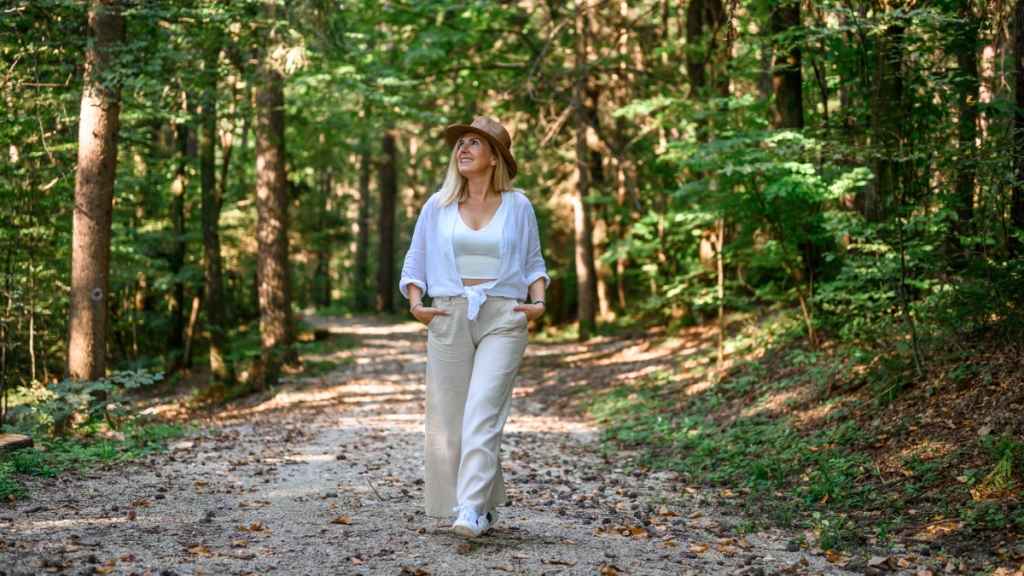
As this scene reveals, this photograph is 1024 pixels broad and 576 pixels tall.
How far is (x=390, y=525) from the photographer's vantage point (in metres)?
5.90

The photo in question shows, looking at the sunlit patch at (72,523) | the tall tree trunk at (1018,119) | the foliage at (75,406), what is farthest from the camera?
the foliage at (75,406)

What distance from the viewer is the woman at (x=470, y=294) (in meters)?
5.30

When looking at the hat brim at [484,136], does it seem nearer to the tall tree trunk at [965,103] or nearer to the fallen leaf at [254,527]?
the fallen leaf at [254,527]

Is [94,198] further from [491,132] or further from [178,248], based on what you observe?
[178,248]

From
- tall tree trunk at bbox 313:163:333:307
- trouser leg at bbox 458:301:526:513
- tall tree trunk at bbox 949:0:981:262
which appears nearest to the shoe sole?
trouser leg at bbox 458:301:526:513

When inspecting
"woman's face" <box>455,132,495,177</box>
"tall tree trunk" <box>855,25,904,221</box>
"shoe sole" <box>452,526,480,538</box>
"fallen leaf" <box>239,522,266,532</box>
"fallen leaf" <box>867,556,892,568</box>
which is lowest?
"fallen leaf" <box>867,556,892,568</box>

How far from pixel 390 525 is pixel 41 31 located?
300 inches

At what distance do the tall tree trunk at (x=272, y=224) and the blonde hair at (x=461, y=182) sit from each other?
10912 mm

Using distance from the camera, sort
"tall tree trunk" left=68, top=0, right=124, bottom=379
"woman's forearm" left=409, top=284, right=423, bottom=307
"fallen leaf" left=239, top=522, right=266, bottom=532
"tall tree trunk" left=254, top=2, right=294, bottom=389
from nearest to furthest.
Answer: "woman's forearm" left=409, top=284, right=423, bottom=307, "fallen leaf" left=239, top=522, right=266, bottom=532, "tall tree trunk" left=68, top=0, right=124, bottom=379, "tall tree trunk" left=254, top=2, right=294, bottom=389

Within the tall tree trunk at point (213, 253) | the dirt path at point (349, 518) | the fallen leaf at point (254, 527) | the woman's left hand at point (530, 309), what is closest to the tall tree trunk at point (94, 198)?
the dirt path at point (349, 518)

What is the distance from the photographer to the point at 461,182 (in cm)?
549

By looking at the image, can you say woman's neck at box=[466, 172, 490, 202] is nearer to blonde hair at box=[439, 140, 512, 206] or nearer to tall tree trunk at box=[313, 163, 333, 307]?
blonde hair at box=[439, 140, 512, 206]

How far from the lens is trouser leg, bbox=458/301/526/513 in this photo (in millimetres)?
5086

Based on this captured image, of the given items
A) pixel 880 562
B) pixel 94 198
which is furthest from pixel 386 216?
pixel 880 562
